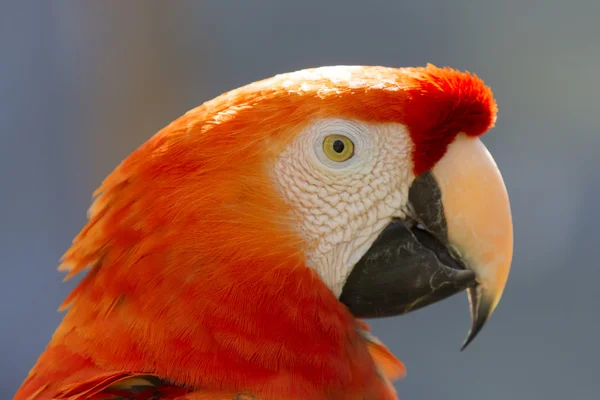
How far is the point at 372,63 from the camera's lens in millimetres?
2256

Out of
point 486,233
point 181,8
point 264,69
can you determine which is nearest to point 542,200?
point 264,69

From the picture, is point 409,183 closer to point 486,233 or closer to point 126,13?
point 486,233

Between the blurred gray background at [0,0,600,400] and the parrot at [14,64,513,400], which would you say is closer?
the parrot at [14,64,513,400]

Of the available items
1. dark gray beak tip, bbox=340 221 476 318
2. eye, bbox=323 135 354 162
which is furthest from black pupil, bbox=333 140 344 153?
dark gray beak tip, bbox=340 221 476 318

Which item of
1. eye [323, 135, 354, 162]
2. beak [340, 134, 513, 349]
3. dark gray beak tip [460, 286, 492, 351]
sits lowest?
dark gray beak tip [460, 286, 492, 351]

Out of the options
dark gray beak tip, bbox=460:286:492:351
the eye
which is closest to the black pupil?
the eye

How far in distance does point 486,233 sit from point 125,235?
0.39m

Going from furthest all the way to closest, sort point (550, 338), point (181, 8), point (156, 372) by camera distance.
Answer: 1. point (181, 8)
2. point (550, 338)
3. point (156, 372)

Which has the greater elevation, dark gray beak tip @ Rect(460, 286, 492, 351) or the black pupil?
the black pupil

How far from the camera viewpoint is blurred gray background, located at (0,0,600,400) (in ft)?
7.09

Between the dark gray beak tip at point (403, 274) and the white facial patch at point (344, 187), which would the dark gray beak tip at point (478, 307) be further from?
the white facial patch at point (344, 187)

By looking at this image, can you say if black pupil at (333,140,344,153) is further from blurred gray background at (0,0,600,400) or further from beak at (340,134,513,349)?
blurred gray background at (0,0,600,400)

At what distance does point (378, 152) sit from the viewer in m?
0.75

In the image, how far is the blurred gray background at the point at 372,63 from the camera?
2160 mm
